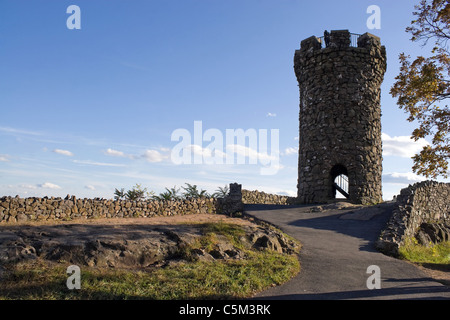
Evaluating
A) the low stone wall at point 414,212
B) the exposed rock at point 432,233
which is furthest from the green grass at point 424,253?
the exposed rock at point 432,233

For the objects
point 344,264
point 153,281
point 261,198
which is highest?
point 261,198

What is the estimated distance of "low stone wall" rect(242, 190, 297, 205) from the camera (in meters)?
25.4

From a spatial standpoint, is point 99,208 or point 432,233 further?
point 99,208

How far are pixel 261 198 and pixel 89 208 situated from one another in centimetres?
1360

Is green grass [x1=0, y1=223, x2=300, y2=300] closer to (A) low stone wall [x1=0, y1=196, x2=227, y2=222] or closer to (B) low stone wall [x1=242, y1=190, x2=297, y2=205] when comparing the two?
(A) low stone wall [x1=0, y1=196, x2=227, y2=222]

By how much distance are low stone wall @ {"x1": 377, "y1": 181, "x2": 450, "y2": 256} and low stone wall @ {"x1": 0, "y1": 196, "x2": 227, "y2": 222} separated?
10312 mm

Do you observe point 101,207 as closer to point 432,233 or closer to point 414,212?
point 414,212

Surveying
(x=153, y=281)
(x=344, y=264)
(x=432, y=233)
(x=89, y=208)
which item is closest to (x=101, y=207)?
(x=89, y=208)

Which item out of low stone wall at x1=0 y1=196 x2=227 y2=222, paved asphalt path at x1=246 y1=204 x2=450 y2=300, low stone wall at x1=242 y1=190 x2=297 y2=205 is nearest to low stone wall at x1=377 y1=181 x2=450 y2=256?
paved asphalt path at x1=246 y1=204 x2=450 y2=300

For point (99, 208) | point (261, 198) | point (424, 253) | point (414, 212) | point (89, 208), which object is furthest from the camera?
point (261, 198)

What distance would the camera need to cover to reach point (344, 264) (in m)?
10.5

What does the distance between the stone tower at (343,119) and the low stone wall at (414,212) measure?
4.57 meters

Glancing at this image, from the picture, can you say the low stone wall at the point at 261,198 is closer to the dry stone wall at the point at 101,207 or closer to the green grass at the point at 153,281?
the dry stone wall at the point at 101,207
